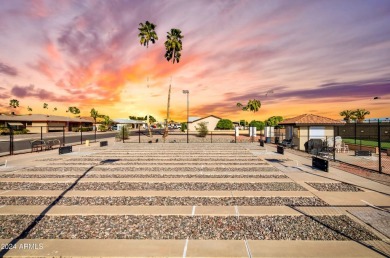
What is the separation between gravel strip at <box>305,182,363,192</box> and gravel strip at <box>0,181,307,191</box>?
0.81 m

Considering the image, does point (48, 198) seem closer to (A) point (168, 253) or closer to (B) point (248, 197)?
(A) point (168, 253)

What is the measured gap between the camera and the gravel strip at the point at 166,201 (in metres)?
7.57

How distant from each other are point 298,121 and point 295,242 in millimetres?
20920

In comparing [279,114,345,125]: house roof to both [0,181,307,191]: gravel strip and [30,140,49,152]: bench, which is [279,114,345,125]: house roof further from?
[30,140,49,152]: bench

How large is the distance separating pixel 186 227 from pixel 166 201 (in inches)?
85.4

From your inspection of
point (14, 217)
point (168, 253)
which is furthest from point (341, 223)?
point (14, 217)

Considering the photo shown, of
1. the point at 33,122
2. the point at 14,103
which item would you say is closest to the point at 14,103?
the point at 14,103

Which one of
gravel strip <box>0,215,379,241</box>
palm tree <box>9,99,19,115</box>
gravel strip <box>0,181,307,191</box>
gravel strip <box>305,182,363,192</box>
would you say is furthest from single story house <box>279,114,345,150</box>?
palm tree <box>9,99,19,115</box>

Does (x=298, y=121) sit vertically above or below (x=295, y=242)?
above

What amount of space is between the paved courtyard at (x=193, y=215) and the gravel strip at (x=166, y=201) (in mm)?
37

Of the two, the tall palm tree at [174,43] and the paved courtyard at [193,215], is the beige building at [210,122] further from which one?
the paved courtyard at [193,215]

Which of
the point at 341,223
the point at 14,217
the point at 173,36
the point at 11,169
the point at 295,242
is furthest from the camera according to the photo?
the point at 173,36

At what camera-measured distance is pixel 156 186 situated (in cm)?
970

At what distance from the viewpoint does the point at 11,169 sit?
13297mm
